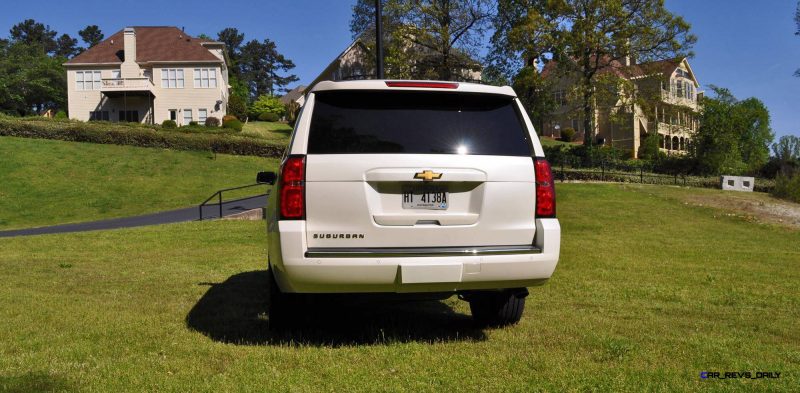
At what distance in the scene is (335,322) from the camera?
239 inches

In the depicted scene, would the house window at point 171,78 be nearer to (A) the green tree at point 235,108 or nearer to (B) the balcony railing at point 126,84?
(B) the balcony railing at point 126,84

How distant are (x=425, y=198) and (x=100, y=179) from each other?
3181cm

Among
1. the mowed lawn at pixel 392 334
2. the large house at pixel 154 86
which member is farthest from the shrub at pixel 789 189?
the large house at pixel 154 86

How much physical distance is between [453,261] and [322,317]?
2354mm

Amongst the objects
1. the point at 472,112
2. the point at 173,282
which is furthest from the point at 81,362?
the point at 173,282

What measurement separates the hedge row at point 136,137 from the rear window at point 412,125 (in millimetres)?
38306

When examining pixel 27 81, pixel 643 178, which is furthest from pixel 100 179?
pixel 27 81

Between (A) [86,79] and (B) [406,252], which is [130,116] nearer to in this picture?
(A) [86,79]

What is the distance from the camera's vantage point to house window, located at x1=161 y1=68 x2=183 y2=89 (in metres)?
58.1

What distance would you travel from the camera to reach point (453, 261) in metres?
4.42

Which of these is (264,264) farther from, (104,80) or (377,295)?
(104,80)

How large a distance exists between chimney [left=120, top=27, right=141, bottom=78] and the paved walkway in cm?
3792

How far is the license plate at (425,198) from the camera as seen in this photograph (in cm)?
444

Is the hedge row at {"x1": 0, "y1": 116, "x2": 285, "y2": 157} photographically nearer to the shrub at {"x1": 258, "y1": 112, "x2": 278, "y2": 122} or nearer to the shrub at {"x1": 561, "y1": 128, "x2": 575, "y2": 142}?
the shrub at {"x1": 258, "y1": 112, "x2": 278, "y2": 122}
